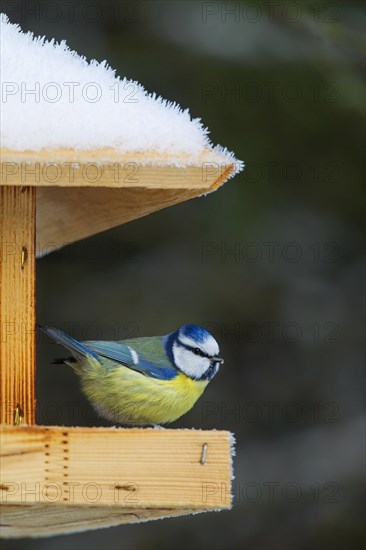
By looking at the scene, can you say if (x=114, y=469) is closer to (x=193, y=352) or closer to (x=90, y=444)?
(x=90, y=444)

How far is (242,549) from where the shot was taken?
6.28 metres

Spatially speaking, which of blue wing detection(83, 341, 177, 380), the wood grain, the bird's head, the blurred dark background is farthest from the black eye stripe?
the blurred dark background

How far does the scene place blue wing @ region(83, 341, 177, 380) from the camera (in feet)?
12.4

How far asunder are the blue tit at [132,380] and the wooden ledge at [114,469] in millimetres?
524

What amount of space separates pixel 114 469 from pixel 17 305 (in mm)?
585

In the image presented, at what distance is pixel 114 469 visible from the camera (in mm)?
3158

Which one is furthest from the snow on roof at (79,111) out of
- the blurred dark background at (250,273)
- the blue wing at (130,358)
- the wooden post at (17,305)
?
the blurred dark background at (250,273)

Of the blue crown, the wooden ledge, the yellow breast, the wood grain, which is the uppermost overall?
the wood grain

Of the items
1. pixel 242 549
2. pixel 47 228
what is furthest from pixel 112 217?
pixel 242 549

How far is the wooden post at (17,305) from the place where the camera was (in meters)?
3.43

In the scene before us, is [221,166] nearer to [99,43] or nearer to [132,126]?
[132,126]

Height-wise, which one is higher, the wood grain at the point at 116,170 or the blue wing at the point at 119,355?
the wood grain at the point at 116,170

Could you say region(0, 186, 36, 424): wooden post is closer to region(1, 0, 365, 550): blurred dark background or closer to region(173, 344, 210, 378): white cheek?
region(173, 344, 210, 378): white cheek

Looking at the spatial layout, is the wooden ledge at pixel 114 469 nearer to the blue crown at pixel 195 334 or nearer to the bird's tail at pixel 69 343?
the bird's tail at pixel 69 343
